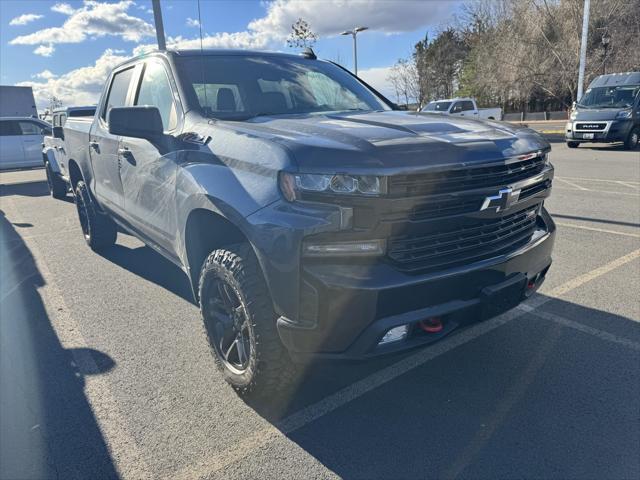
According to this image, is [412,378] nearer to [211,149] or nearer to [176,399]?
[176,399]

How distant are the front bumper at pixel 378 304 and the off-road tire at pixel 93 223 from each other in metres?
4.25

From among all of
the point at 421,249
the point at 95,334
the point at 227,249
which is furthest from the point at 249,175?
the point at 95,334

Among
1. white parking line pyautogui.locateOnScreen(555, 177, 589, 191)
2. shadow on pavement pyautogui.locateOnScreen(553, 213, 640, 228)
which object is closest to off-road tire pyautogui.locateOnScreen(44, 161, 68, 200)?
shadow on pavement pyautogui.locateOnScreen(553, 213, 640, 228)

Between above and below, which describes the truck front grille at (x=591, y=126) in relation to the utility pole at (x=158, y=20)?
below

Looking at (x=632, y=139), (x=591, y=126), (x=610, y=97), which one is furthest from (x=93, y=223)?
(x=610, y=97)

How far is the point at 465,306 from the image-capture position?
7.61 feet

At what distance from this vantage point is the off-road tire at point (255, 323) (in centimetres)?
240

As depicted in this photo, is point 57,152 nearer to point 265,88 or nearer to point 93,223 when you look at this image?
point 93,223

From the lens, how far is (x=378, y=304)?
2.10 metres

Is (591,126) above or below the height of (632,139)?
above

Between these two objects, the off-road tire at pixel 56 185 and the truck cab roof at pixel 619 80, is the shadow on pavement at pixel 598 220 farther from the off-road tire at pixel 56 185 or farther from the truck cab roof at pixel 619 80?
the truck cab roof at pixel 619 80

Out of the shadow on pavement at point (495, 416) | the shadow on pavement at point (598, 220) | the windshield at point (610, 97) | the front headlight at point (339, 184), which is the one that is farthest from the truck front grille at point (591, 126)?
the front headlight at point (339, 184)

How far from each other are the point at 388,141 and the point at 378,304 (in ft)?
2.54

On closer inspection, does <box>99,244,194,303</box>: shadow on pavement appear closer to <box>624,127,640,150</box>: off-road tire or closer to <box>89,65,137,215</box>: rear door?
<box>89,65,137,215</box>: rear door
